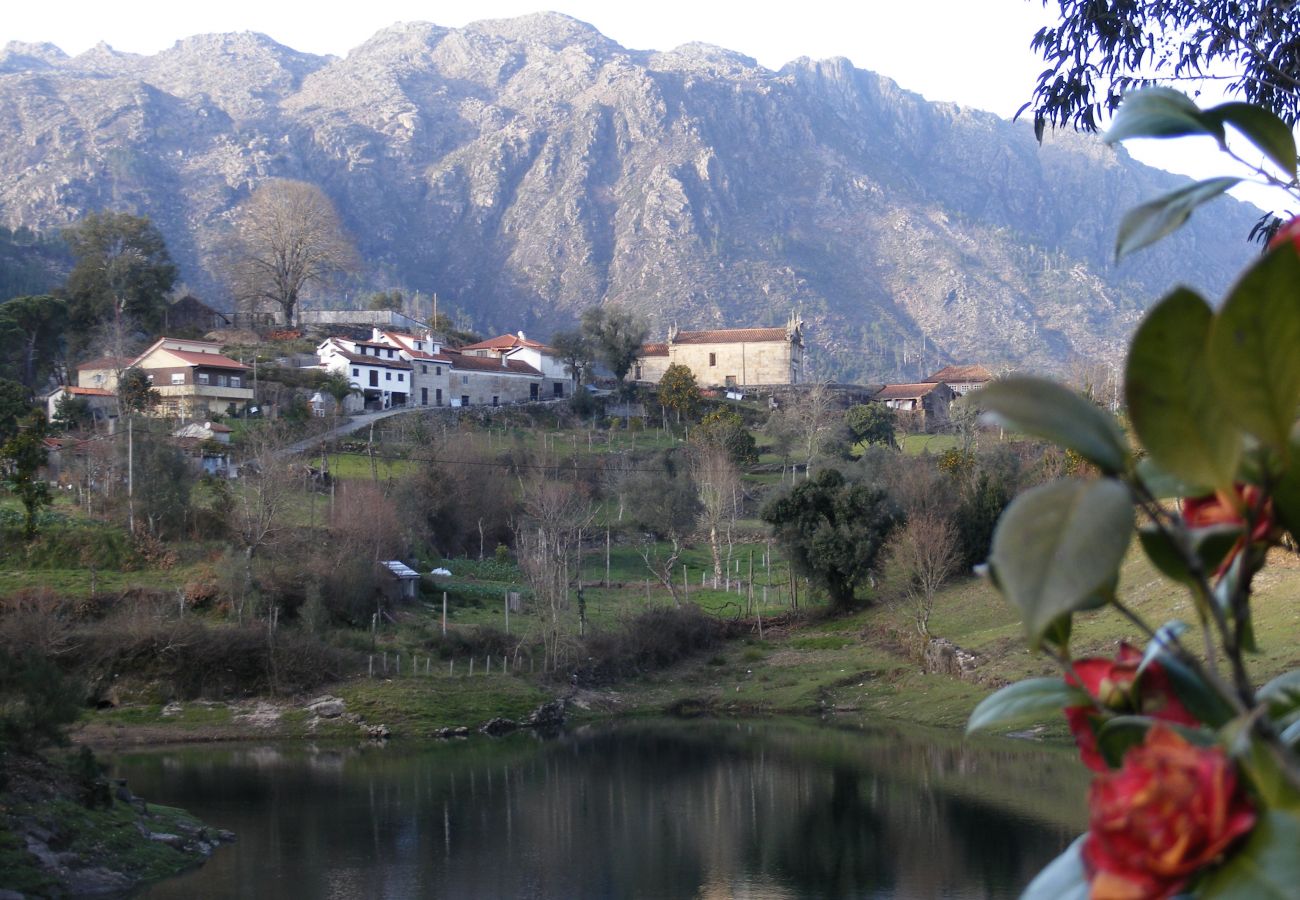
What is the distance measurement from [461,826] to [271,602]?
11.6m

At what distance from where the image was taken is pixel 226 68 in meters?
184

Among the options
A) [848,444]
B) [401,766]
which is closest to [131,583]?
[401,766]

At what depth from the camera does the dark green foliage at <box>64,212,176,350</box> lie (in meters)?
53.3

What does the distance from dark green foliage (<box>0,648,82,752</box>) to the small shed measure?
15.3m

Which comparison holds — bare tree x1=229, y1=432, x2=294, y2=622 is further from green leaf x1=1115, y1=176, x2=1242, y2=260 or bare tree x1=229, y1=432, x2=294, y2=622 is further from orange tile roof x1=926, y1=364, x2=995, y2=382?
orange tile roof x1=926, y1=364, x2=995, y2=382

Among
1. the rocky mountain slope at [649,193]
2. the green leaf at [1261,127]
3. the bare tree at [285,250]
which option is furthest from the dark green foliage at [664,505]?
the rocky mountain slope at [649,193]

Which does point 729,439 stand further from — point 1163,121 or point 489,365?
point 1163,121

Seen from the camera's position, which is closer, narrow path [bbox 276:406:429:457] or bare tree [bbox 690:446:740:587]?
bare tree [bbox 690:446:740:587]

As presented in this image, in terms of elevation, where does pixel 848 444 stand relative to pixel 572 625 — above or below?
above

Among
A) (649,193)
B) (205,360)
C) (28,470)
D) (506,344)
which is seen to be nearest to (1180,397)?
(28,470)

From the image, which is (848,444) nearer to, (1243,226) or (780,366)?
(780,366)

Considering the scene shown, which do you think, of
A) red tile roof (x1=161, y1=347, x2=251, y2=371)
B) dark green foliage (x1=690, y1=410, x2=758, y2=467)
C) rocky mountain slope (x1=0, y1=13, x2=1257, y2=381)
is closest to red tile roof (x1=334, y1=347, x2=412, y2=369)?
red tile roof (x1=161, y1=347, x2=251, y2=371)

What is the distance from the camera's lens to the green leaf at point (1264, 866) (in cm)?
100

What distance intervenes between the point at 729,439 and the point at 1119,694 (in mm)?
44752
